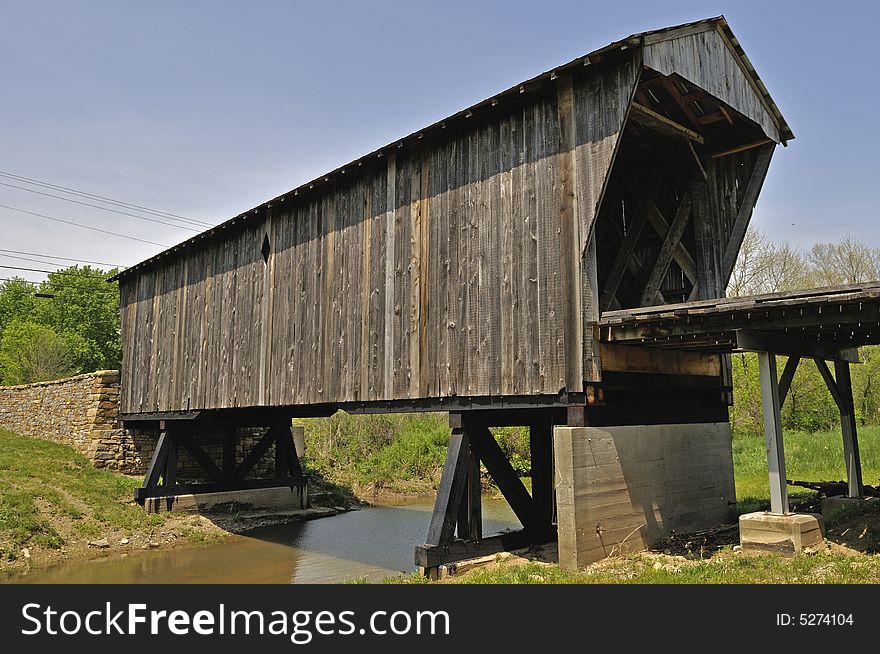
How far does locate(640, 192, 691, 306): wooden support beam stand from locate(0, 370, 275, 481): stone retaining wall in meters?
13.5

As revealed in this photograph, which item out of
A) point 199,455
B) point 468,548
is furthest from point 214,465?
point 468,548

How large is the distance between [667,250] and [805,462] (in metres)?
10.9

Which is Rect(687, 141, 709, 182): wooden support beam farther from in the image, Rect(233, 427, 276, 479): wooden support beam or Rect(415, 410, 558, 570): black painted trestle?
Rect(233, 427, 276, 479): wooden support beam

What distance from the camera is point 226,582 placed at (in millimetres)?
11797

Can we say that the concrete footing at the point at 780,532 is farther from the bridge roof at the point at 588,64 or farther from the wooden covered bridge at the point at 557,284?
the bridge roof at the point at 588,64

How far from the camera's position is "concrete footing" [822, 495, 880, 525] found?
9.49m

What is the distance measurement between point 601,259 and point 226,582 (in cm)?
825

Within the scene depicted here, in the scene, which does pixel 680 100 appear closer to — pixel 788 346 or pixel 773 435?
pixel 788 346

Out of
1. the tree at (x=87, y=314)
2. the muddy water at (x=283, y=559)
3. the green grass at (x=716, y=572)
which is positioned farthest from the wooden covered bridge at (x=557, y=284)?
the tree at (x=87, y=314)

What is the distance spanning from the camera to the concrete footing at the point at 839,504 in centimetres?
949

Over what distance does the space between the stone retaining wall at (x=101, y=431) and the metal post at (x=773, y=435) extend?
604 inches

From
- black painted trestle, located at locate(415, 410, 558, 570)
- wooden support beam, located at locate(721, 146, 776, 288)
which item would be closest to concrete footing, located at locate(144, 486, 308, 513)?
black painted trestle, located at locate(415, 410, 558, 570)

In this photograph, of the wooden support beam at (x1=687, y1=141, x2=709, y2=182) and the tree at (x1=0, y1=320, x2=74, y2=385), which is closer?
the wooden support beam at (x1=687, y1=141, x2=709, y2=182)

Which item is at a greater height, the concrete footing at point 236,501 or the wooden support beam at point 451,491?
the wooden support beam at point 451,491
